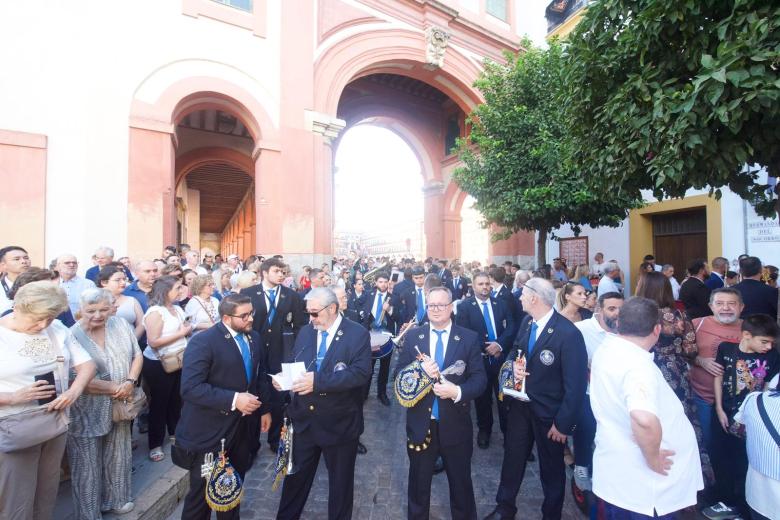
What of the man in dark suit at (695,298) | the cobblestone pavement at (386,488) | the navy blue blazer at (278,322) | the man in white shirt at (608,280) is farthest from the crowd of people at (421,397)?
the man in white shirt at (608,280)

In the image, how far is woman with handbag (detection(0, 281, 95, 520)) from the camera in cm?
236

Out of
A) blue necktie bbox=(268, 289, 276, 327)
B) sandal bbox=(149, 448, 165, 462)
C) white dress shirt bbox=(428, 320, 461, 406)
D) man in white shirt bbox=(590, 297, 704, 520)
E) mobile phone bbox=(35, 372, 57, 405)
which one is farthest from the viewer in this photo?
blue necktie bbox=(268, 289, 276, 327)

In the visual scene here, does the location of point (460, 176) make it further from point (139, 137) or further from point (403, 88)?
point (403, 88)

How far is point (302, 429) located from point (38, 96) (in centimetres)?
1043

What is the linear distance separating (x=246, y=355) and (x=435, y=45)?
48.4ft

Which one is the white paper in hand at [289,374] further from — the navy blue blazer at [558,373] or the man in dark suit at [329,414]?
the navy blue blazer at [558,373]

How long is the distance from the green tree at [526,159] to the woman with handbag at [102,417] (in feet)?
27.8

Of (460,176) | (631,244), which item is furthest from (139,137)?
(631,244)

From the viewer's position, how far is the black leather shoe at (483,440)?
4.75 m

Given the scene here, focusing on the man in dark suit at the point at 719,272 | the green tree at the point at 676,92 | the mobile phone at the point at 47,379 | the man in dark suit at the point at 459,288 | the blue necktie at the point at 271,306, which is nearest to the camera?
the mobile phone at the point at 47,379

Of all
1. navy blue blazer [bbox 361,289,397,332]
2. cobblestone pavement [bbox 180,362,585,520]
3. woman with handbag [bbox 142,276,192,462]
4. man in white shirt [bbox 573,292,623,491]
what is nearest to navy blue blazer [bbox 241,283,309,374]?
woman with handbag [bbox 142,276,192,462]

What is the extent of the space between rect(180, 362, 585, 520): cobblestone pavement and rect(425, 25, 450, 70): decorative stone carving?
1368 centimetres

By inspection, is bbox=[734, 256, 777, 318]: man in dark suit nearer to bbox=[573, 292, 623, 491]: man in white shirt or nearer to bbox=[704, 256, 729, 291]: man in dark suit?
bbox=[704, 256, 729, 291]: man in dark suit

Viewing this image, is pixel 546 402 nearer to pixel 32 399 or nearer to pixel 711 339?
pixel 711 339
